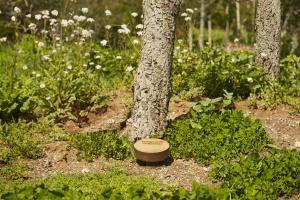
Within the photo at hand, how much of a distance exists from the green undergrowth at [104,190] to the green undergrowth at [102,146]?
16.0 inches

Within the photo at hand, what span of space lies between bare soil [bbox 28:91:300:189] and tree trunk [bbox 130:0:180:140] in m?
0.59

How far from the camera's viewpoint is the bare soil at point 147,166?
6594 millimetres

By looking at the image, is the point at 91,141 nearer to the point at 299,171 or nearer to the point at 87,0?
the point at 299,171

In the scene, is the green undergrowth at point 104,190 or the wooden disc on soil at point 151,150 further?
the wooden disc on soil at point 151,150

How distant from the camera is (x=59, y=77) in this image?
8.27m

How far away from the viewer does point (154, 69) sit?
697 cm

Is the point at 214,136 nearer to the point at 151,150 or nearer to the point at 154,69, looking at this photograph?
the point at 151,150

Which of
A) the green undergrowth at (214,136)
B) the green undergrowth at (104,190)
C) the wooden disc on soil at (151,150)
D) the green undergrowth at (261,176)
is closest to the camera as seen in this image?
the green undergrowth at (104,190)

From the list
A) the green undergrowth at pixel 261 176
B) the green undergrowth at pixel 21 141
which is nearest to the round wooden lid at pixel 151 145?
the green undergrowth at pixel 261 176

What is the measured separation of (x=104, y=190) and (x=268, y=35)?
4.94 meters

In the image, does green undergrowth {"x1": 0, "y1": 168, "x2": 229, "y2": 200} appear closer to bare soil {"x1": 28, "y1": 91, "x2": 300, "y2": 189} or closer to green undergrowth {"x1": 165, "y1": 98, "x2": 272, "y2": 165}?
bare soil {"x1": 28, "y1": 91, "x2": 300, "y2": 189}

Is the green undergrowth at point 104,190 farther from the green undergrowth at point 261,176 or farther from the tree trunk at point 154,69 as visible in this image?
the tree trunk at point 154,69

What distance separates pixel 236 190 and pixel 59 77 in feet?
12.0

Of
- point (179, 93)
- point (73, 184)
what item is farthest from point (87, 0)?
point (73, 184)
